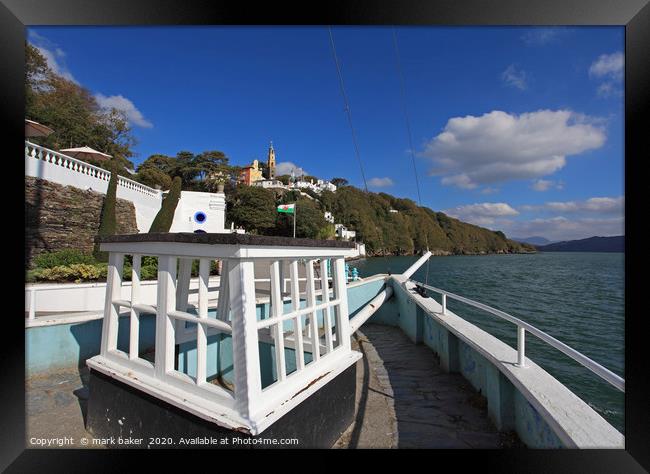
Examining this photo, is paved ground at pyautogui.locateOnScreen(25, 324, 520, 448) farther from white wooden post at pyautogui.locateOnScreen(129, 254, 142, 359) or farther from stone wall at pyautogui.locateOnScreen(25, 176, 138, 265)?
stone wall at pyautogui.locateOnScreen(25, 176, 138, 265)

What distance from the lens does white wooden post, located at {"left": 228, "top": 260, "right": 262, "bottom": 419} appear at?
6.03 feet

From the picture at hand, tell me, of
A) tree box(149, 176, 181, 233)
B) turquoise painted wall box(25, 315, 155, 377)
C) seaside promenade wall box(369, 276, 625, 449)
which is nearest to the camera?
seaside promenade wall box(369, 276, 625, 449)

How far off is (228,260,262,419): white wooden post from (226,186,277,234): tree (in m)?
40.6

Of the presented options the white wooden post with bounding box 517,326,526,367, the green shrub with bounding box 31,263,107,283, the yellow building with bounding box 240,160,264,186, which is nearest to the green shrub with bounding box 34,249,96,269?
the green shrub with bounding box 31,263,107,283

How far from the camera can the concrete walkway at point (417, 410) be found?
2.70 meters

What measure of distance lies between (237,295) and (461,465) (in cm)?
180

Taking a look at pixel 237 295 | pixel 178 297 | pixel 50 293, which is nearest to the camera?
pixel 237 295

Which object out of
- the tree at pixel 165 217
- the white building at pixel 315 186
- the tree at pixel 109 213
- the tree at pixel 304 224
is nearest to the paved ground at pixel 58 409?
the tree at pixel 109 213

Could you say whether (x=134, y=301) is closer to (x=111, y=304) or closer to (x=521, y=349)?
(x=111, y=304)

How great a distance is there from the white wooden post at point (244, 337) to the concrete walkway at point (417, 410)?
1369 mm

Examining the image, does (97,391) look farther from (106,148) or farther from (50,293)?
(106,148)
